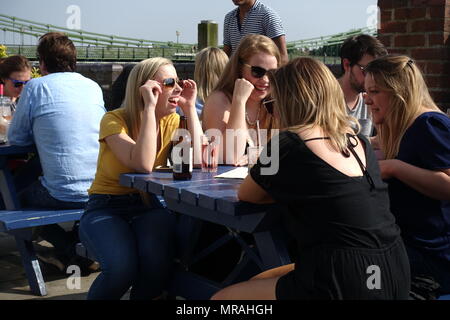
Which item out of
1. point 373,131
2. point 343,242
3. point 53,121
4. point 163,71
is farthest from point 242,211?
point 373,131

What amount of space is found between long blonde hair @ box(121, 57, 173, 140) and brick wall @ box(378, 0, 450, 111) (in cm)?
213

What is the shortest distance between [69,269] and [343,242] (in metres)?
2.39

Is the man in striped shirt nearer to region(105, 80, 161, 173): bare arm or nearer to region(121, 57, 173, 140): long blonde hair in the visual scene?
region(121, 57, 173, 140): long blonde hair

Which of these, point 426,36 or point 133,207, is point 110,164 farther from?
point 426,36

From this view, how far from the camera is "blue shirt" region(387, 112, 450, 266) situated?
2613mm

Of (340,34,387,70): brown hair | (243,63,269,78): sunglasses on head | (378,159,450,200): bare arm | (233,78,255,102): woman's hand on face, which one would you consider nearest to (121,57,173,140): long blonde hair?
(233,78,255,102): woman's hand on face

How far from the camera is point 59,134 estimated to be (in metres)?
3.97

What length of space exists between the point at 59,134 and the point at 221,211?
5.65 feet

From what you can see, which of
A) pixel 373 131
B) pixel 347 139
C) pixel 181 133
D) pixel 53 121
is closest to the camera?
pixel 347 139

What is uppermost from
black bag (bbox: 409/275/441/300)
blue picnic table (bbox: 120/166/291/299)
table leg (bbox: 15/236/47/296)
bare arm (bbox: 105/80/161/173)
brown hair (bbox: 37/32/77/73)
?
brown hair (bbox: 37/32/77/73)

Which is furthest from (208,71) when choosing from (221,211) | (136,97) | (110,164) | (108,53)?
(108,53)

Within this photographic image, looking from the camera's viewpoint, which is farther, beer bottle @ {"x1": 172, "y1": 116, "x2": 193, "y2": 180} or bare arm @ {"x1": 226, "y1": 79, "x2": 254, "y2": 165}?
bare arm @ {"x1": 226, "y1": 79, "x2": 254, "y2": 165}

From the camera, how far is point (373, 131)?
4.42m

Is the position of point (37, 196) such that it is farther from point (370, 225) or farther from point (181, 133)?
point (370, 225)
